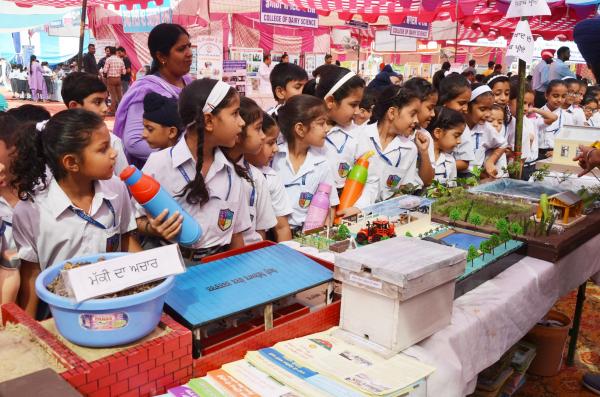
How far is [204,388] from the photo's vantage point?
43.0 inches

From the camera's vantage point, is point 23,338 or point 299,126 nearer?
point 23,338

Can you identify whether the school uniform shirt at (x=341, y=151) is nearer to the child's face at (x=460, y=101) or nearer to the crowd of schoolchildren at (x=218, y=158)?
the crowd of schoolchildren at (x=218, y=158)

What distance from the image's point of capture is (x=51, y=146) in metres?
1.56

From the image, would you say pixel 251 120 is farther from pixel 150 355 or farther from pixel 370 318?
pixel 150 355

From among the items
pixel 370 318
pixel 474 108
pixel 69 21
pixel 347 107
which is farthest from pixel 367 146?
pixel 69 21

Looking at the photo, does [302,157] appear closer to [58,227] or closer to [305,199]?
[305,199]

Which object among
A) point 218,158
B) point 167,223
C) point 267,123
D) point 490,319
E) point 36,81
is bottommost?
point 490,319

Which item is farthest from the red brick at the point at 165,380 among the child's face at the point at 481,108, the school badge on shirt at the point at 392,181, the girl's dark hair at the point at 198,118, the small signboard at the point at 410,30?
the small signboard at the point at 410,30

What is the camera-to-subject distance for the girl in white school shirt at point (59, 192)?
5.03 ft

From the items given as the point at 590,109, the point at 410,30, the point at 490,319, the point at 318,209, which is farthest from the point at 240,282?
the point at 410,30

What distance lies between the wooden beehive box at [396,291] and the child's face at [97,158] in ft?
2.49

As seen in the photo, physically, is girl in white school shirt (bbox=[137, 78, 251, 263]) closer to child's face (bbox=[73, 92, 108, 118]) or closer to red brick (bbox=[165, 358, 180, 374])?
red brick (bbox=[165, 358, 180, 374])

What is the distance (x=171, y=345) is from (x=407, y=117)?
6.92ft

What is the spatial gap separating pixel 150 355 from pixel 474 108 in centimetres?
344
